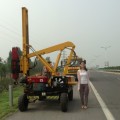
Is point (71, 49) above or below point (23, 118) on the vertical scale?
above

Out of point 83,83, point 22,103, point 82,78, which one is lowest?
point 22,103

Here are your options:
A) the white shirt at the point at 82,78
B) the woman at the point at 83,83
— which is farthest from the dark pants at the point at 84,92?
the white shirt at the point at 82,78

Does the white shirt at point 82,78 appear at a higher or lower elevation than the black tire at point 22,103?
higher

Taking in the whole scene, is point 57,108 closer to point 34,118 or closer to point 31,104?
point 31,104

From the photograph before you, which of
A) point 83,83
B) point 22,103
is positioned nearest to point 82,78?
point 83,83

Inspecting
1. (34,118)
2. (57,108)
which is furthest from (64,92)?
(34,118)

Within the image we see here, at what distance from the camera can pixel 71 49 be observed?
16.1 meters

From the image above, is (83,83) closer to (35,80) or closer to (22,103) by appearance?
(35,80)

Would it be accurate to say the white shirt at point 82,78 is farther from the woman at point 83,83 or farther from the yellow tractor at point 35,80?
the yellow tractor at point 35,80

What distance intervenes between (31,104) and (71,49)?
2903 millimetres

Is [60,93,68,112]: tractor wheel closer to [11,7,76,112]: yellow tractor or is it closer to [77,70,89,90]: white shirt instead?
[11,7,76,112]: yellow tractor

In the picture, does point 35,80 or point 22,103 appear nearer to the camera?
point 22,103

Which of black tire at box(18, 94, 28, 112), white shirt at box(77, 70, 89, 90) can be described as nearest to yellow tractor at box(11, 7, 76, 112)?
black tire at box(18, 94, 28, 112)

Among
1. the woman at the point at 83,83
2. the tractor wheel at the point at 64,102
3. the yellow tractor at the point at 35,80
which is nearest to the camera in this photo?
the tractor wheel at the point at 64,102
